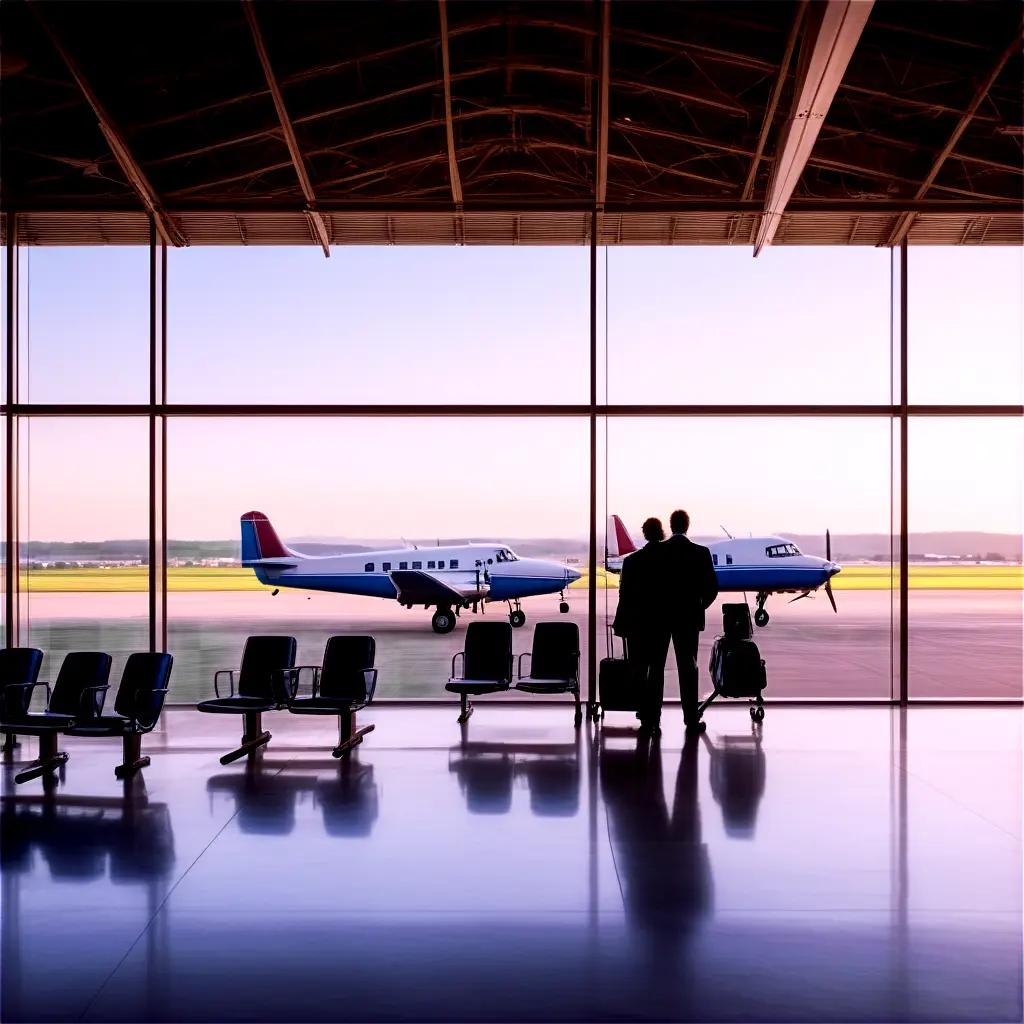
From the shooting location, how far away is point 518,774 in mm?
5754

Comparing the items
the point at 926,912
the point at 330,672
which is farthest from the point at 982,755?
the point at 330,672

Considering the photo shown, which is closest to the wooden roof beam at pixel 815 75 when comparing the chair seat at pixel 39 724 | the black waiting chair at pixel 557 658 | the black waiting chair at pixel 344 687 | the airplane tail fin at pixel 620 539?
the black waiting chair at pixel 557 658

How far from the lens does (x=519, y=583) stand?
1833cm

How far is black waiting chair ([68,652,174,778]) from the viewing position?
561cm

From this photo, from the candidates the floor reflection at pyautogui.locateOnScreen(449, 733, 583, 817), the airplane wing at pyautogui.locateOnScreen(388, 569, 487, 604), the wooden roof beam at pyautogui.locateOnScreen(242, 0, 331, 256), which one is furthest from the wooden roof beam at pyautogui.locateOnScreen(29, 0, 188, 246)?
the airplane wing at pyautogui.locateOnScreen(388, 569, 487, 604)

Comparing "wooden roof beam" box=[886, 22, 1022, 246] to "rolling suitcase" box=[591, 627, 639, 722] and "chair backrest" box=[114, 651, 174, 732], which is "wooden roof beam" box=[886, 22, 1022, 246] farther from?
"chair backrest" box=[114, 651, 174, 732]

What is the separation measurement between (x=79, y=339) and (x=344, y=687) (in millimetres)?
4607

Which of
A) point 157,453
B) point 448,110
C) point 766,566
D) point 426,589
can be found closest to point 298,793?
point 157,453

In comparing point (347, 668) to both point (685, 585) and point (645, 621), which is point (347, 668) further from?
point (685, 585)

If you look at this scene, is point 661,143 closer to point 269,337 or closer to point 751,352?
point 751,352

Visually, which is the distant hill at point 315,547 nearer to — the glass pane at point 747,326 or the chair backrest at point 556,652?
the chair backrest at point 556,652

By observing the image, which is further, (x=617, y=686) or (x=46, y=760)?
(x=617, y=686)

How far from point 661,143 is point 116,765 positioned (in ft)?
23.8

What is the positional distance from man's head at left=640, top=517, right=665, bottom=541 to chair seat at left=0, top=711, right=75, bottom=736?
4.40 metres
